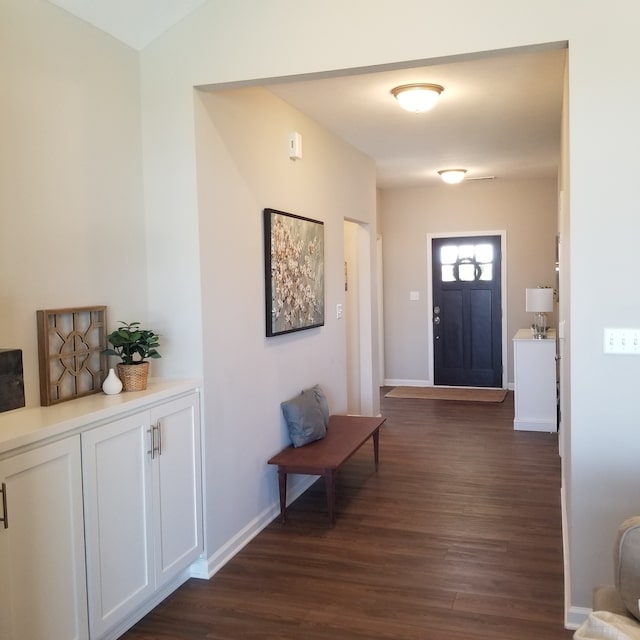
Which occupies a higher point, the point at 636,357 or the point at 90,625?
the point at 636,357

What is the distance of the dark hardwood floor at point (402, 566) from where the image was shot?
2.74 meters

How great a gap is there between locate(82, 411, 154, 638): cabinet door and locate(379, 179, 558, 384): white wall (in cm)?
604

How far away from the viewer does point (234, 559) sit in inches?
134

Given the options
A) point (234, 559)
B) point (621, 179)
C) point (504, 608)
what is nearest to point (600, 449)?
point (504, 608)

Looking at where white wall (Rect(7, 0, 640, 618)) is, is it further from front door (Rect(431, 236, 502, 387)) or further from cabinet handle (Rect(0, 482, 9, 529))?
front door (Rect(431, 236, 502, 387))

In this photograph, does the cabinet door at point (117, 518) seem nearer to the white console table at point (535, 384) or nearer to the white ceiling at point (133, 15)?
the white ceiling at point (133, 15)

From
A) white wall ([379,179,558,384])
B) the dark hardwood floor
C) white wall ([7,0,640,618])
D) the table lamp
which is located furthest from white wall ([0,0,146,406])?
white wall ([379,179,558,384])

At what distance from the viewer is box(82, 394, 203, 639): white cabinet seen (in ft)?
8.03

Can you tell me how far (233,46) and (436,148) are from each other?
301cm

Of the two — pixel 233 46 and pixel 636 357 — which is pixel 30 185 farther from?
pixel 636 357

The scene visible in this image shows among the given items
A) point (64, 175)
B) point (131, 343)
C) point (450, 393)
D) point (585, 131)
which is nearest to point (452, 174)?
point (450, 393)

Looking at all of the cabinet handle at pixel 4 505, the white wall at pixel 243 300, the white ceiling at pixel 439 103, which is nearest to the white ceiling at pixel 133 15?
the white ceiling at pixel 439 103

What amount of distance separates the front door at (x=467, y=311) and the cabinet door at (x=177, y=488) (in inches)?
222

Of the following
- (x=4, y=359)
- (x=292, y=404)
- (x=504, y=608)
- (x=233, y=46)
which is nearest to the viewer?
(x=4, y=359)
